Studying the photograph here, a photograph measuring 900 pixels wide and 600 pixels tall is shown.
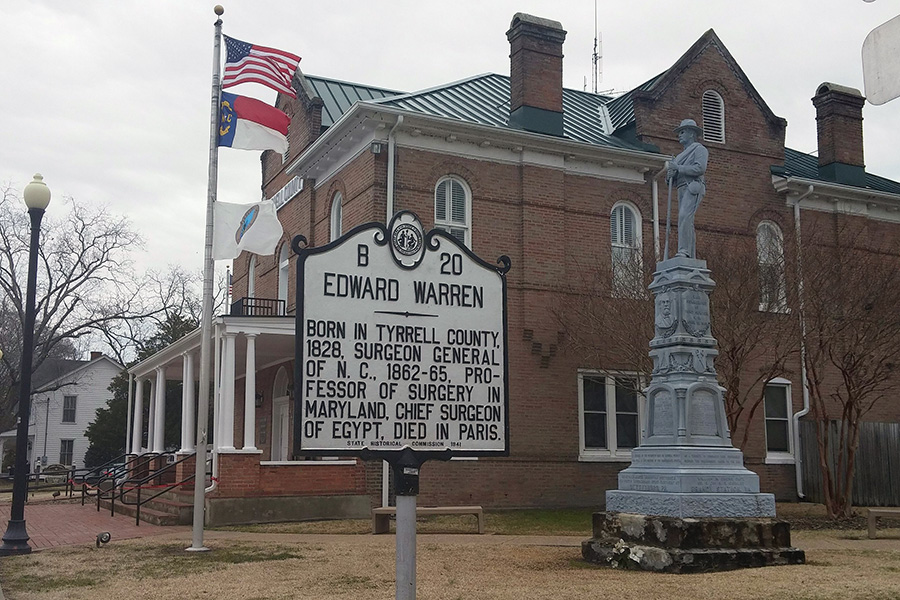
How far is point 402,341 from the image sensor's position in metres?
4.99

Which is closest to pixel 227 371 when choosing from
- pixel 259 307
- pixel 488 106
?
pixel 259 307

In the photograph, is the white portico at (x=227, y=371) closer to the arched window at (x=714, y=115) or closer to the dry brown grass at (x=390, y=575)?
the dry brown grass at (x=390, y=575)

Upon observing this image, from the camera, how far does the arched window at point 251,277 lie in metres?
26.1

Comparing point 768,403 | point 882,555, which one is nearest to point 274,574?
point 882,555

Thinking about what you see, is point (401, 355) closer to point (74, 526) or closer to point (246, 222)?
point (246, 222)

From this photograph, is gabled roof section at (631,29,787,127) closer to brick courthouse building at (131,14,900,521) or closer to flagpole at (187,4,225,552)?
brick courthouse building at (131,14,900,521)

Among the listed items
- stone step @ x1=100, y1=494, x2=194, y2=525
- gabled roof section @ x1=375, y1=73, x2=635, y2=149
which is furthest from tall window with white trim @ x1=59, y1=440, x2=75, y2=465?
gabled roof section @ x1=375, y1=73, x2=635, y2=149

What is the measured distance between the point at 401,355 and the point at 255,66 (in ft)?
32.3

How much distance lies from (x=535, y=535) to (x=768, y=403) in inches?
398

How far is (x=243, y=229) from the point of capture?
1323cm

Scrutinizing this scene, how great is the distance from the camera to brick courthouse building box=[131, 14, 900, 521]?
17828 mm

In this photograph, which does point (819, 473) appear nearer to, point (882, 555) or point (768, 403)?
point (768, 403)

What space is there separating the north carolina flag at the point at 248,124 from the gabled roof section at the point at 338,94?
8496 mm

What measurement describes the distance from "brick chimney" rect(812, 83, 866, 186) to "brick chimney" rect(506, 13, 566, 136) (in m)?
8.10
